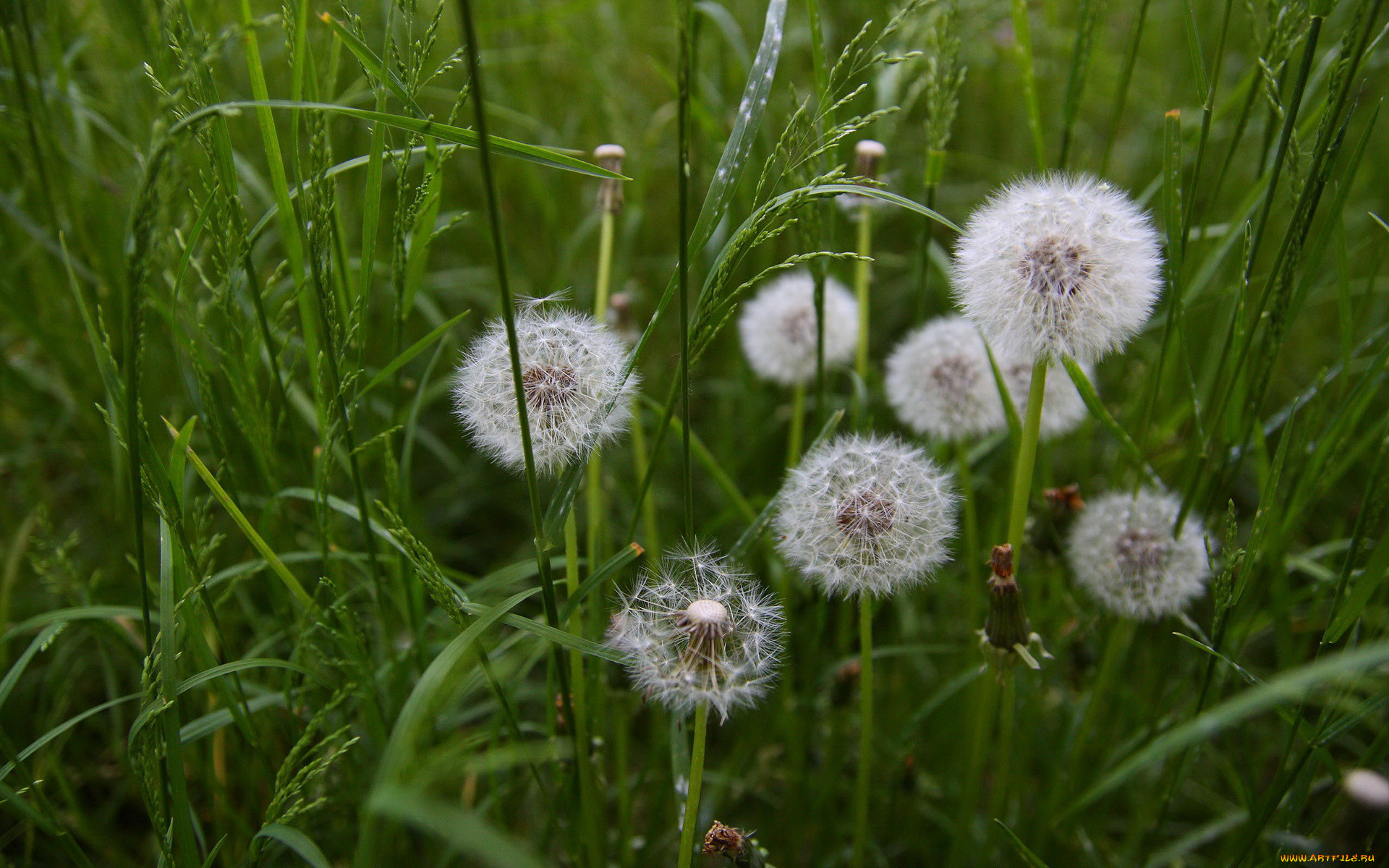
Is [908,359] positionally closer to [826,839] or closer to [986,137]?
[826,839]

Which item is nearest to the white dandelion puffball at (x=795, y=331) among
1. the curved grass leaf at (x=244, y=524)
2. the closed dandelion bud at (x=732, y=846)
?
the closed dandelion bud at (x=732, y=846)

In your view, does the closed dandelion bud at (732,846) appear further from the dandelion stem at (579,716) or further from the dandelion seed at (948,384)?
the dandelion seed at (948,384)

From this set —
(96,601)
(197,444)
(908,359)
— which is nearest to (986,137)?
(908,359)

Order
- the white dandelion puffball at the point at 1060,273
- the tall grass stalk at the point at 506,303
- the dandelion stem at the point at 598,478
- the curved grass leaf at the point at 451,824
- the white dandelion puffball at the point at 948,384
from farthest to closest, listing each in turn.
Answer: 1. the white dandelion puffball at the point at 948,384
2. the dandelion stem at the point at 598,478
3. the white dandelion puffball at the point at 1060,273
4. the tall grass stalk at the point at 506,303
5. the curved grass leaf at the point at 451,824

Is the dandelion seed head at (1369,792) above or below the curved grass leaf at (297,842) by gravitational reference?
above

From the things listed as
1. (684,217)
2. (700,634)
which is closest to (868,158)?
(684,217)

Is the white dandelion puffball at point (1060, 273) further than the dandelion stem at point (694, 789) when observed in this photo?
Yes

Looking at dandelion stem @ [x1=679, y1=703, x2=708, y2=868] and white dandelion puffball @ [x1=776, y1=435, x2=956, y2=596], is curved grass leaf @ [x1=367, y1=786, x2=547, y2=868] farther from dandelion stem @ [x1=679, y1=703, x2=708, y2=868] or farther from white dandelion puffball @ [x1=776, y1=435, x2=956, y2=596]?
white dandelion puffball @ [x1=776, y1=435, x2=956, y2=596]

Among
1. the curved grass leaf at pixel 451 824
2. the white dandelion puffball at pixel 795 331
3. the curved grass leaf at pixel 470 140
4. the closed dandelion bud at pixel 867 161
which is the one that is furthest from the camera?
the white dandelion puffball at pixel 795 331
